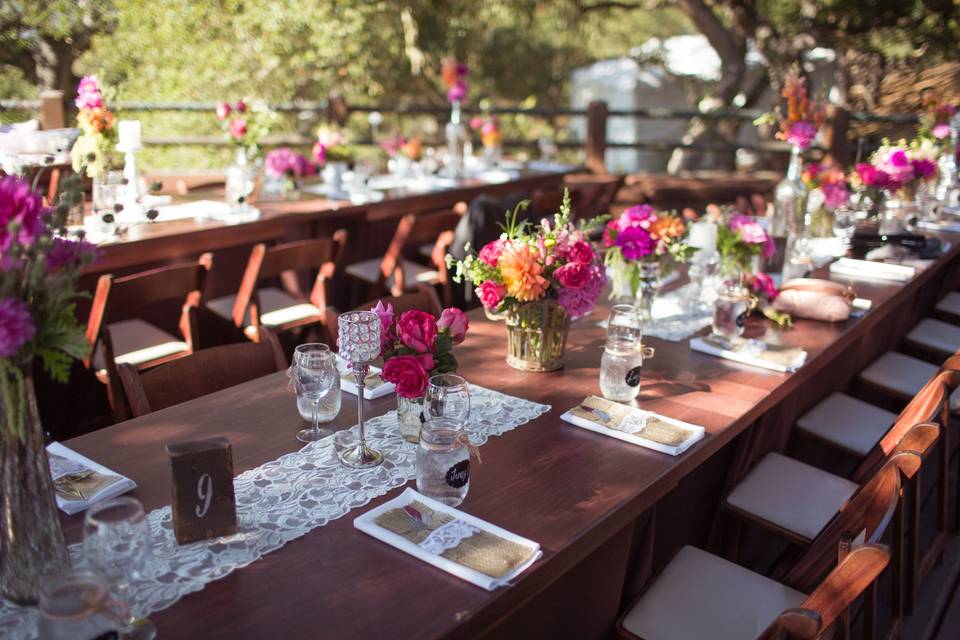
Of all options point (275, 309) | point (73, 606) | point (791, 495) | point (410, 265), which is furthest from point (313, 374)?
point (410, 265)

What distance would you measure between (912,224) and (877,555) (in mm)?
3270

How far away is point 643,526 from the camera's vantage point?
2.10m

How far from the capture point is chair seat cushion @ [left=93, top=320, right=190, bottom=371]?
3377mm

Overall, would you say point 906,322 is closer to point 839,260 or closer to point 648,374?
point 839,260

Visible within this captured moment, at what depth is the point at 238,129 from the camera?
175 inches

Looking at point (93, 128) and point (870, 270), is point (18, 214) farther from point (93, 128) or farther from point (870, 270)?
point (870, 270)

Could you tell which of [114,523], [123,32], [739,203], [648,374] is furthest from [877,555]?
[123,32]

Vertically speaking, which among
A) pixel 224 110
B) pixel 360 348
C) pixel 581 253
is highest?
pixel 224 110

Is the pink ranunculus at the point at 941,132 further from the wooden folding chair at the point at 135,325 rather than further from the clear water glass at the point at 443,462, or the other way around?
the clear water glass at the point at 443,462

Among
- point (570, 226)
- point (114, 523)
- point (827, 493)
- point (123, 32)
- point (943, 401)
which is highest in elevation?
point (123, 32)

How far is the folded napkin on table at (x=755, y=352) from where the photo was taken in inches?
93.0

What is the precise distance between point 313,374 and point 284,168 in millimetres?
3320

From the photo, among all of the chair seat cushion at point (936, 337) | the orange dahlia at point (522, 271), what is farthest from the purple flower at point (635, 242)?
the chair seat cushion at point (936, 337)

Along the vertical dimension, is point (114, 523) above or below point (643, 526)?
above
